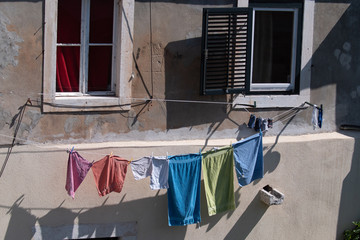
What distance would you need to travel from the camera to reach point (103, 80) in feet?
26.2

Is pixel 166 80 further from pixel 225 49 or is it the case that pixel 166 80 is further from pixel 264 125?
pixel 264 125

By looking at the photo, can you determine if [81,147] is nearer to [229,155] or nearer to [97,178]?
[97,178]

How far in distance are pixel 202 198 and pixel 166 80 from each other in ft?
5.81

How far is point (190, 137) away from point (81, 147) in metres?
1.57

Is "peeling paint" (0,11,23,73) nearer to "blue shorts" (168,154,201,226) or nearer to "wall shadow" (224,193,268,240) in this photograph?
"blue shorts" (168,154,201,226)

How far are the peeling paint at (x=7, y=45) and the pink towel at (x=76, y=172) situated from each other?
1.43 m

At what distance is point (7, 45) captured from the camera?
725cm

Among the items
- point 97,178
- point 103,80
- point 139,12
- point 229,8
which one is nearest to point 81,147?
point 97,178

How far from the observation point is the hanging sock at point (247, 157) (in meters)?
7.90

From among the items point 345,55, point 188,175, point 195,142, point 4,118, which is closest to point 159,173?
point 188,175

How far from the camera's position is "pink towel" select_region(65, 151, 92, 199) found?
7.30m

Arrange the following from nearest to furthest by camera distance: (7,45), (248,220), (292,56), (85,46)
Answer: (7,45), (85,46), (248,220), (292,56)

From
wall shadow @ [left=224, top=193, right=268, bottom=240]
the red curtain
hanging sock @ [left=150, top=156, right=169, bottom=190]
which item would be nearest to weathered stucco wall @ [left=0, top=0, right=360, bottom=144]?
the red curtain

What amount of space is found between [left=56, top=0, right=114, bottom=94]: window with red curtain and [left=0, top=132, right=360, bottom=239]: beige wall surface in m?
0.91
